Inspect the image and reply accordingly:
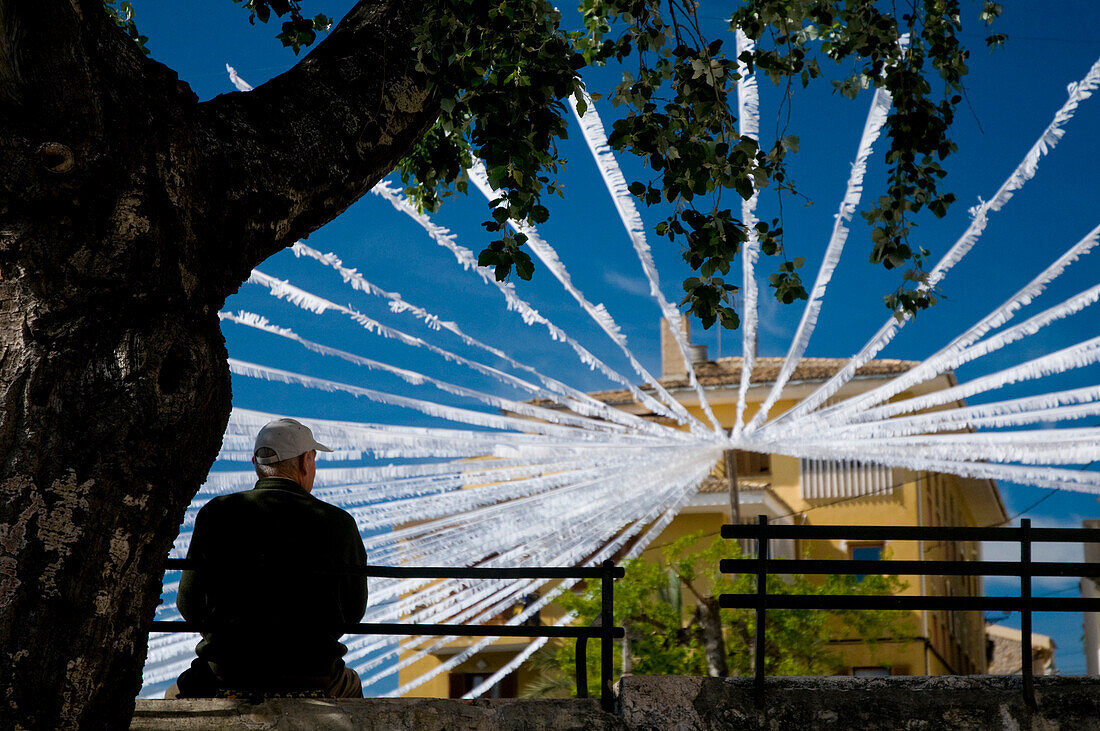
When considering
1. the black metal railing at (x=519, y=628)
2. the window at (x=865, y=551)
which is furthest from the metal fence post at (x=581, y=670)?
the window at (x=865, y=551)

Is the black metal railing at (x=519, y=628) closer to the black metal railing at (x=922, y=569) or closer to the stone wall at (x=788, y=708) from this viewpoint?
the stone wall at (x=788, y=708)

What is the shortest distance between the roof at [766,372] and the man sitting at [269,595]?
26.2 metres

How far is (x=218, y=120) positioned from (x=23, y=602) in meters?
1.67

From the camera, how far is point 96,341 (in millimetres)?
3311

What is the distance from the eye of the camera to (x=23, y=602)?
120 inches

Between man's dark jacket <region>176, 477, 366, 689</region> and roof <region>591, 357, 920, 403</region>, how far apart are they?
86.0ft

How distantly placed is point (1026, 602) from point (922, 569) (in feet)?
1.40

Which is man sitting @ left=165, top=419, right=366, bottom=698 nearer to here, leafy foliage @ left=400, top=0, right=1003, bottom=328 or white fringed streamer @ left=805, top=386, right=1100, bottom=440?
leafy foliage @ left=400, top=0, right=1003, bottom=328

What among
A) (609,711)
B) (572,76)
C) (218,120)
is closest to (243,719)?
(609,711)

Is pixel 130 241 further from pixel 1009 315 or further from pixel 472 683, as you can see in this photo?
pixel 472 683

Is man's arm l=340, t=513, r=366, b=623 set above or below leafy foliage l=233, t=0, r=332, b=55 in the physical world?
below

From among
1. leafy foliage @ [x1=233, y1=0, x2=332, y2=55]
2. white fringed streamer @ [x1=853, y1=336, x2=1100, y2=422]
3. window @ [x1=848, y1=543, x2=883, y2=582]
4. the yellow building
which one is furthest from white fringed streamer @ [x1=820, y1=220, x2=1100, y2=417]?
window @ [x1=848, y1=543, x2=883, y2=582]

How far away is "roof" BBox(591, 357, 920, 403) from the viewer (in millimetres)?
30156

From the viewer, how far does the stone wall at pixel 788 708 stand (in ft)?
13.3
